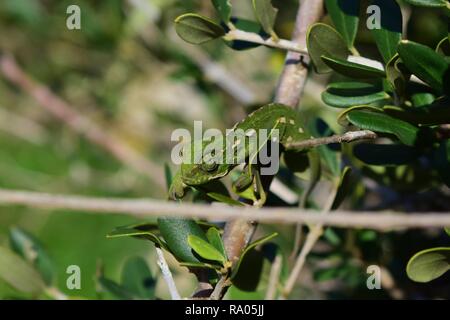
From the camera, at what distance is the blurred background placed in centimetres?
102

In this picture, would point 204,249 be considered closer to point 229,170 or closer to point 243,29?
point 229,170

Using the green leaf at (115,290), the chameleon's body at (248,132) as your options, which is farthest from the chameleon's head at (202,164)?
the green leaf at (115,290)

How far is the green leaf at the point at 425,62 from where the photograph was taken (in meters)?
0.59

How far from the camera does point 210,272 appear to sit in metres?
0.72

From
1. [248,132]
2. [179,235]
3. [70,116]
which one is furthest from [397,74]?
[70,116]

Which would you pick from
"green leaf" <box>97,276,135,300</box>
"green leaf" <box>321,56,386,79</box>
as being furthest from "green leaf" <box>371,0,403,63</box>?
"green leaf" <box>97,276,135,300</box>

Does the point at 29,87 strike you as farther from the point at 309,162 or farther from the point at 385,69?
the point at 385,69

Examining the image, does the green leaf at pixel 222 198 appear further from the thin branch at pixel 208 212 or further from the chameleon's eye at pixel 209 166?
the thin branch at pixel 208 212

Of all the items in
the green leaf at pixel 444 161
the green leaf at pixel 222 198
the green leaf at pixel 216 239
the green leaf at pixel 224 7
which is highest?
the green leaf at pixel 224 7

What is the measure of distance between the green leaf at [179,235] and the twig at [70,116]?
1140 millimetres

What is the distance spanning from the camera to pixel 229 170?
2.20 ft

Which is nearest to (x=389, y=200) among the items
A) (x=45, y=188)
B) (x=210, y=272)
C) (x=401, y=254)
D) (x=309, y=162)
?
(x=401, y=254)

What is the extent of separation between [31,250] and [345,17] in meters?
0.56

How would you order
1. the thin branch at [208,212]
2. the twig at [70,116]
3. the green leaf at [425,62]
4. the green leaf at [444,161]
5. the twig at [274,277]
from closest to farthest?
the thin branch at [208,212] < the green leaf at [425,62] < the green leaf at [444,161] < the twig at [274,277] < the twig at [70,116]
